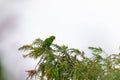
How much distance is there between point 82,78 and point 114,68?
0.28 m

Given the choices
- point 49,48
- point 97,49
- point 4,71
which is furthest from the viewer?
point 97,49

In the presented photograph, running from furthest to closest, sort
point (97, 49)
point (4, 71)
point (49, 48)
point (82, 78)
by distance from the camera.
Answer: point (97, 49)
point (49, 48)
point (82, 78)
point (4, 71)

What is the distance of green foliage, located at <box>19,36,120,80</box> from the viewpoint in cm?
143

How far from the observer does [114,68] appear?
1574 mm

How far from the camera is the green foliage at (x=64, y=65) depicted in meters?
1.43

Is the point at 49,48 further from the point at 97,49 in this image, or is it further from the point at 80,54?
the point at 97,49

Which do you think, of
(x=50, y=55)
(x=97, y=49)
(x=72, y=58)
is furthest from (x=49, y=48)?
(x=97, y=49)

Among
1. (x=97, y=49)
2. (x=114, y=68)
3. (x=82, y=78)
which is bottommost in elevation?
(x=82, y=78)

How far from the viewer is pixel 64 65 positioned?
1.43 m

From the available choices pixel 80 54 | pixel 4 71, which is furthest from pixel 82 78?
pixel 4 71

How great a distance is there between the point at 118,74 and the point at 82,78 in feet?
0.82

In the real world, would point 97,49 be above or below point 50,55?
above

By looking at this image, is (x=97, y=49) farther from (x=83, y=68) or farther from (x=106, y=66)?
(x=83, y=68)

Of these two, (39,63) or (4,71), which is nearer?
(4,71)
